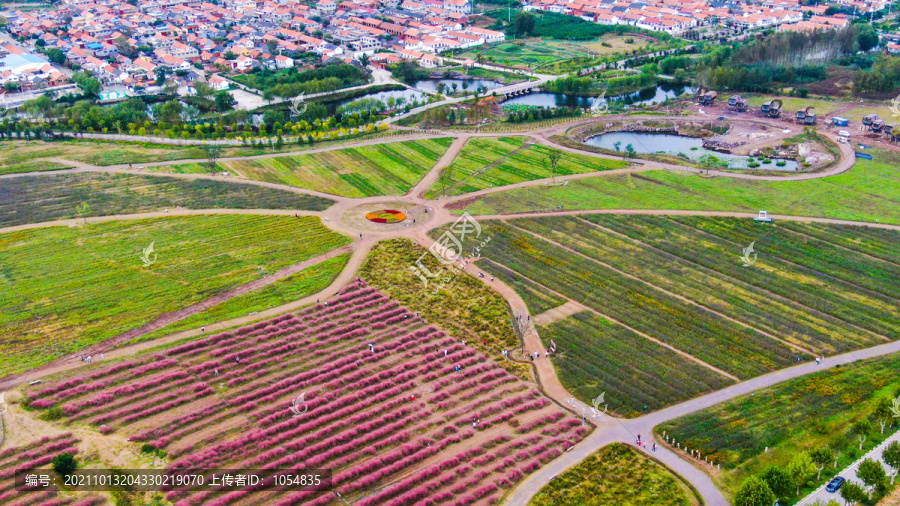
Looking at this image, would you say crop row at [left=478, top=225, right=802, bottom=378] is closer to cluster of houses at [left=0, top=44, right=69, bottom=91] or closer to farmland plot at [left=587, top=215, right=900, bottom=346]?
farmland plot at [left=587, top=215, right=900, bottom=346]

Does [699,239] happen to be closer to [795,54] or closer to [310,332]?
[310,332]

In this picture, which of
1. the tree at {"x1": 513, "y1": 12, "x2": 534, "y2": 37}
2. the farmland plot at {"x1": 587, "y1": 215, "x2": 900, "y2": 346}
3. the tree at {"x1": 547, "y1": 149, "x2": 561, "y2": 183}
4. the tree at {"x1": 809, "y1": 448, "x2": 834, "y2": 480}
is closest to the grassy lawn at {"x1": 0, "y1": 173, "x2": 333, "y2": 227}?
the tree at {"x1": 547, "y1": 149, "x2": 561, "y2": 183}

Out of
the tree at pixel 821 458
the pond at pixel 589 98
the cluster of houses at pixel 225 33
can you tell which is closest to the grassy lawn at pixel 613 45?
the cluster of houses at pixel 225 33

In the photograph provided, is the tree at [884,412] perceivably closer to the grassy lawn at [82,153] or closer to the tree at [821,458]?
the tree at [821,458]

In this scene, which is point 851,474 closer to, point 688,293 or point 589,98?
point 688,293

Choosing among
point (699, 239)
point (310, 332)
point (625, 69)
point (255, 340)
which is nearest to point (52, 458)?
point (255, 340)
